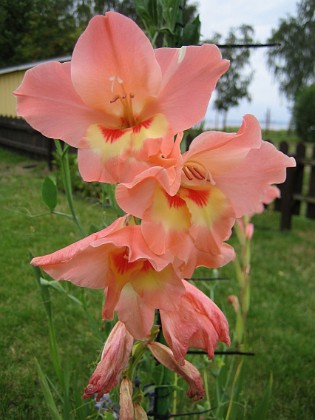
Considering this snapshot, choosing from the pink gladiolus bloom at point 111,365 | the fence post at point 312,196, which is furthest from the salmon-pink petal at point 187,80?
the fence post at point 312,196

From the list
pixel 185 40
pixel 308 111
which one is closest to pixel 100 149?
pixel 185 40

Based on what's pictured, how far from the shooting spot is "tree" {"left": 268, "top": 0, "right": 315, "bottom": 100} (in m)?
22.5

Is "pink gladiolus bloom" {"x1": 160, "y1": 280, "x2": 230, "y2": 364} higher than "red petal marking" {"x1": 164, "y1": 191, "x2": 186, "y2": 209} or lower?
lower

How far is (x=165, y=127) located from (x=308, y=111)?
16.4 metres

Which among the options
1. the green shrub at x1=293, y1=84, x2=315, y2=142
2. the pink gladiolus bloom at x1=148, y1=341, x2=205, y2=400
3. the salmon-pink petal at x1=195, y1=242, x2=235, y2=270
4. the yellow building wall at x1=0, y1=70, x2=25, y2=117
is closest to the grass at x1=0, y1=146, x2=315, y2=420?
the yellow building wall at x1=0, y1=70, x2=25, y2=117

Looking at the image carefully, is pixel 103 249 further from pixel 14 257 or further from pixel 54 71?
pixel 14 257

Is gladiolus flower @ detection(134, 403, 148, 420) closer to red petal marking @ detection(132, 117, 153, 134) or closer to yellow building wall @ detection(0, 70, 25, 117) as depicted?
red petal marking @ detection(132, 117, 153, 134)

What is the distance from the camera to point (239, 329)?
1104mm

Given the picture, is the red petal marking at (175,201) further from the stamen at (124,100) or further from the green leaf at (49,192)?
the green leaf at (49,192)

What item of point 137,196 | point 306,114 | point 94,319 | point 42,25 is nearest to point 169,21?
point 137,196

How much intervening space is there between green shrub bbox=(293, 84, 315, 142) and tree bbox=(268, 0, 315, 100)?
21.4ft

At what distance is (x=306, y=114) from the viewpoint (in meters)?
15.8

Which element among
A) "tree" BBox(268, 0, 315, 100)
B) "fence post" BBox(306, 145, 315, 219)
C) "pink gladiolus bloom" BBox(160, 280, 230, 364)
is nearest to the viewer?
"pink gladiolus bloom" BBox(160, 280, 230, 364)

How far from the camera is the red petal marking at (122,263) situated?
19.0 inches
